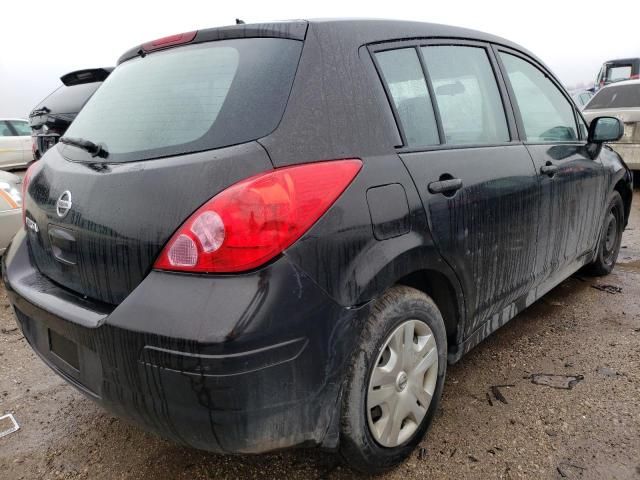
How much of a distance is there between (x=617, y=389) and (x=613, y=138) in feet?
5.33

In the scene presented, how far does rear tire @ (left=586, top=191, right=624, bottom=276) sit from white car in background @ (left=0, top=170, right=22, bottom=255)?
173 inches

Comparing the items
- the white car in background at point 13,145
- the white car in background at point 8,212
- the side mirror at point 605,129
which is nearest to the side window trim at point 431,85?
the side mirror at point 605,129

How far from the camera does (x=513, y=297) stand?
258cm

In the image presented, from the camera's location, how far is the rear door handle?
1.88m

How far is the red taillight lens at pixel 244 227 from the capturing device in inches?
55.3

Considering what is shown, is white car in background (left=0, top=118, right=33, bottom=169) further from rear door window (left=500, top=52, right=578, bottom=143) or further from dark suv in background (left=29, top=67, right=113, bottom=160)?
rear door window (left=500, top=52, right=578, bottom=143)

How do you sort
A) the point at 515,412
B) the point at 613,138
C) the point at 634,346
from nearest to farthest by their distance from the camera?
the point at 515,412
the point at 634,346
the point at 613,138

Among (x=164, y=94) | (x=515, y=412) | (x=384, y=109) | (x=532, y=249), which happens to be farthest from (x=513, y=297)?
(x=164, y=94)

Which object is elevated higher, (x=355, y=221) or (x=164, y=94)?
(x=164, y=94)

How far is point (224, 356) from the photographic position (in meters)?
1.35

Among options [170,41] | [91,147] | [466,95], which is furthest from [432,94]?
[91,147]

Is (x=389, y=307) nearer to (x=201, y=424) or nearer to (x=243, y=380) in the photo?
(x=243, y=380)

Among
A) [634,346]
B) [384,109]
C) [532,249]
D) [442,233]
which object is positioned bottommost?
[634,346]

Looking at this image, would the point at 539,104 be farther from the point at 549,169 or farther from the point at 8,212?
the point at 8,212
